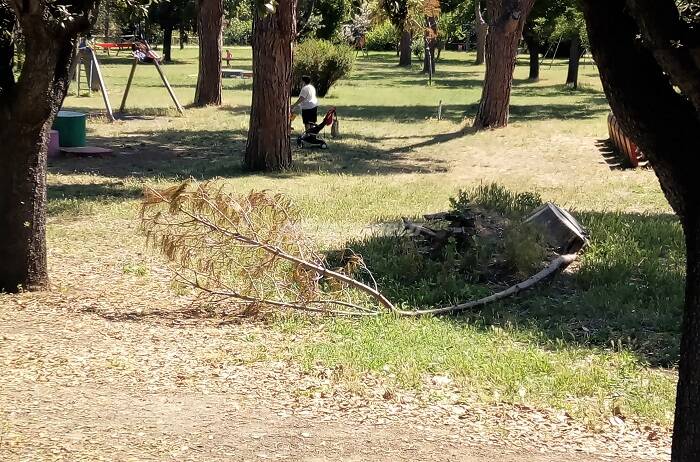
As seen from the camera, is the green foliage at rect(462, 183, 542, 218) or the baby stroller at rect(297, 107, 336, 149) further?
the baby stroller at rect(297, 107, 336, 149)

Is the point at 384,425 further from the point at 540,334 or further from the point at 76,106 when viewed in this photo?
the point at 76,106

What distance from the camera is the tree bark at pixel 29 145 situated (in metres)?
7.59

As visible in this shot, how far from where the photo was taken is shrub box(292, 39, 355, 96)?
104ft

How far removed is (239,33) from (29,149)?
8257cm

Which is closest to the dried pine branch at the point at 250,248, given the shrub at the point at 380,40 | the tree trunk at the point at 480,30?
the tree trunk at the point at 480,30

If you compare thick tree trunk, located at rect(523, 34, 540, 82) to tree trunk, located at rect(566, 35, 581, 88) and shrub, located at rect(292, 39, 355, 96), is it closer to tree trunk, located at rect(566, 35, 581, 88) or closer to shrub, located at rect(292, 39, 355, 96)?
tree trunk, located at rect(566, 35, 581, 88)

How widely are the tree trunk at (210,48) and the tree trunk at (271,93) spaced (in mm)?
9673

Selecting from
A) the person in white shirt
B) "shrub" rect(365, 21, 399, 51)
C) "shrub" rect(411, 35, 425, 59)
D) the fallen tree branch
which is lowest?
the fallen tree branch

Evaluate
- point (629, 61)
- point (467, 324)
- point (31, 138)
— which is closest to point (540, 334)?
point (467, 324)

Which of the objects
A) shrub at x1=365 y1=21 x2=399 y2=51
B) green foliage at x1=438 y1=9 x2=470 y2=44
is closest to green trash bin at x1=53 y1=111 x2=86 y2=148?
green foliage at x1=438 y1=9 x2=470 y2=44

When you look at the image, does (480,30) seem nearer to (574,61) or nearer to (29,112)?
(574,61)

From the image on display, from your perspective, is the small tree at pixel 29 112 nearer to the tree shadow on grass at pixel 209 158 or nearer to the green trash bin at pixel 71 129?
the tree shadow on grass at pixel 209 158

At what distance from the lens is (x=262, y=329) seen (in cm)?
763

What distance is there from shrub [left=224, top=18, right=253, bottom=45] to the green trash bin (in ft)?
223
